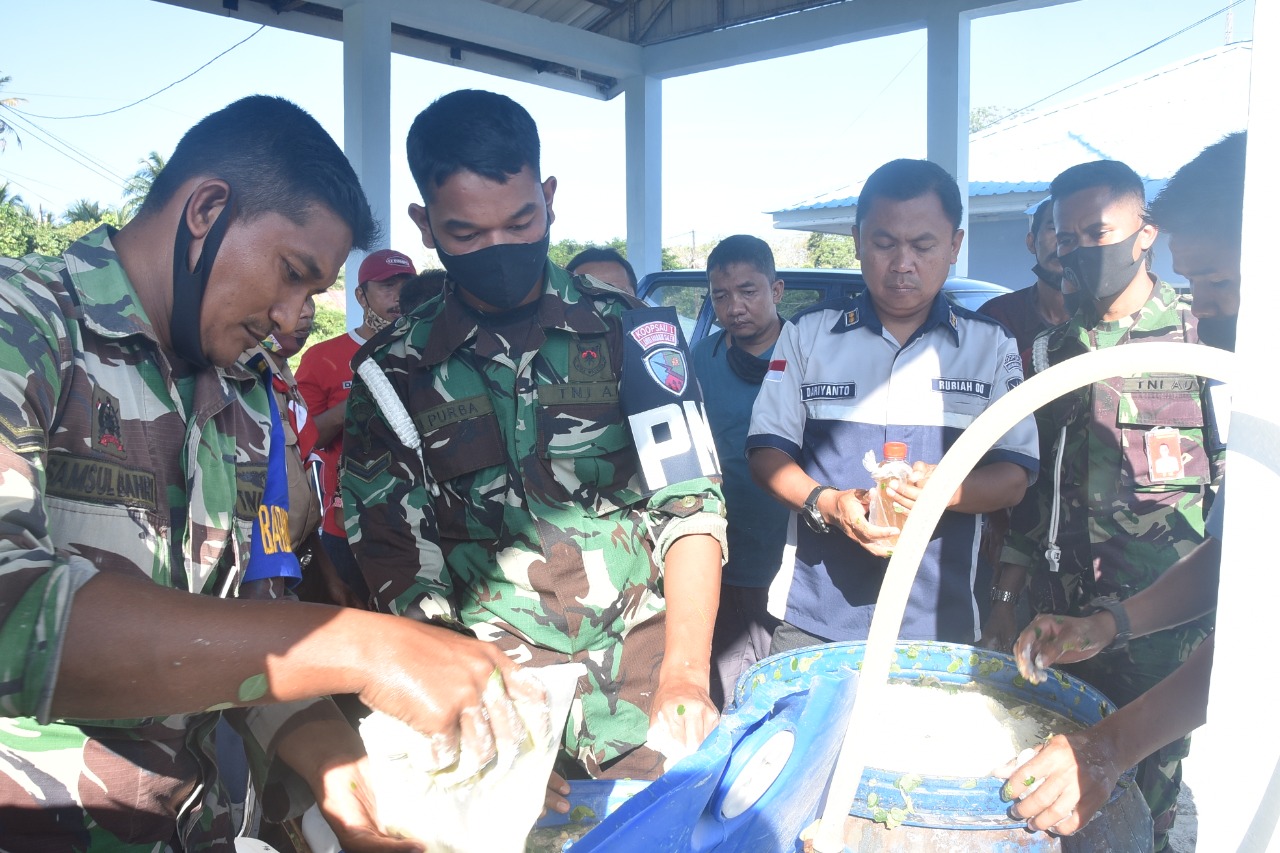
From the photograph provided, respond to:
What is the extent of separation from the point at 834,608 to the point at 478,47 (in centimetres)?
890

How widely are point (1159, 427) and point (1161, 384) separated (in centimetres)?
11

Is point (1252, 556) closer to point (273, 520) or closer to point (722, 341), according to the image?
point (273, 520)

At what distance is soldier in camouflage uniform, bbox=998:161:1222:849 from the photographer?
2275 mm

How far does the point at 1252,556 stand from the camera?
92 centimetres

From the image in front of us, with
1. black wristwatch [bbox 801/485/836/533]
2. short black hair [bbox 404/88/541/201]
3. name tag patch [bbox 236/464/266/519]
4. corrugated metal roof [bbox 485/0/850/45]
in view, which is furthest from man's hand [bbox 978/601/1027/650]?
corrugated metal roof [bbox 485/0/850/45]

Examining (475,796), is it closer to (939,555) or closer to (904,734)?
(904,734)

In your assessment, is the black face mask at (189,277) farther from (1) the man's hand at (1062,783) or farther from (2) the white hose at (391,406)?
(1) the man's hand at (1062,783)

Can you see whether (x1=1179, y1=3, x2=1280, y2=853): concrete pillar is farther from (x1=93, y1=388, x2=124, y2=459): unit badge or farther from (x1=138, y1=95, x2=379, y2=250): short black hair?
(x1=93, y1=388, x2=124, y2=459): unit badge

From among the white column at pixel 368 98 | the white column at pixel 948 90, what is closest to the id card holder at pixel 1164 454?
the white column at pixel 948 90

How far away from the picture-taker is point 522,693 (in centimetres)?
103

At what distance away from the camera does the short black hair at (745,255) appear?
13.0 ft

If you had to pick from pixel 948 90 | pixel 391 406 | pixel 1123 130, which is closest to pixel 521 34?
pixel 948 90

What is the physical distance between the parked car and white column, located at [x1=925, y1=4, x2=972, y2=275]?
10.4 ft

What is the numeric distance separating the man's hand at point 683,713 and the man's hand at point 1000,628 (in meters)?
Answer: 1.16
